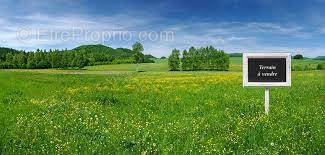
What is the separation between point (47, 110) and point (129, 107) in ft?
13.1

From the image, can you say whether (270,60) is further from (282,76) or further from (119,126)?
(119,126)

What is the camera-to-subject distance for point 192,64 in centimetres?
14775

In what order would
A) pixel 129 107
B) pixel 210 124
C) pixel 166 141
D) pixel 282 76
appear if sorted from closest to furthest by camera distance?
pixel 166 141 < pixel 210 124 < pixel 282 76 < pixel 129 107

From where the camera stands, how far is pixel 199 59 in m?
149

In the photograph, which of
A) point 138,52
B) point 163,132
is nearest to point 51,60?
point 138,52

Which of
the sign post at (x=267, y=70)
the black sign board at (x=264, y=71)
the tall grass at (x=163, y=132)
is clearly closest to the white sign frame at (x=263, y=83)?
the sign post at (x=267, y=70)

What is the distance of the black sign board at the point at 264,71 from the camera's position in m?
16.0

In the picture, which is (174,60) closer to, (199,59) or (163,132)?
(199,59)

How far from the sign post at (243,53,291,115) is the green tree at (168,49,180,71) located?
12562 centimetres

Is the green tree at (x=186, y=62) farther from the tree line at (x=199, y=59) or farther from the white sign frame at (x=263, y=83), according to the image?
the white sign frame at (x=263, y=83)

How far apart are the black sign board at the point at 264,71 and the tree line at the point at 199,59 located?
127 meters

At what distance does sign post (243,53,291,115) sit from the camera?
1593cm

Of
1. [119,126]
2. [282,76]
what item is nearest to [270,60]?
[282,76]

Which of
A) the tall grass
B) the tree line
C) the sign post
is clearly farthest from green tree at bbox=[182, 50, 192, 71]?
the sign post
